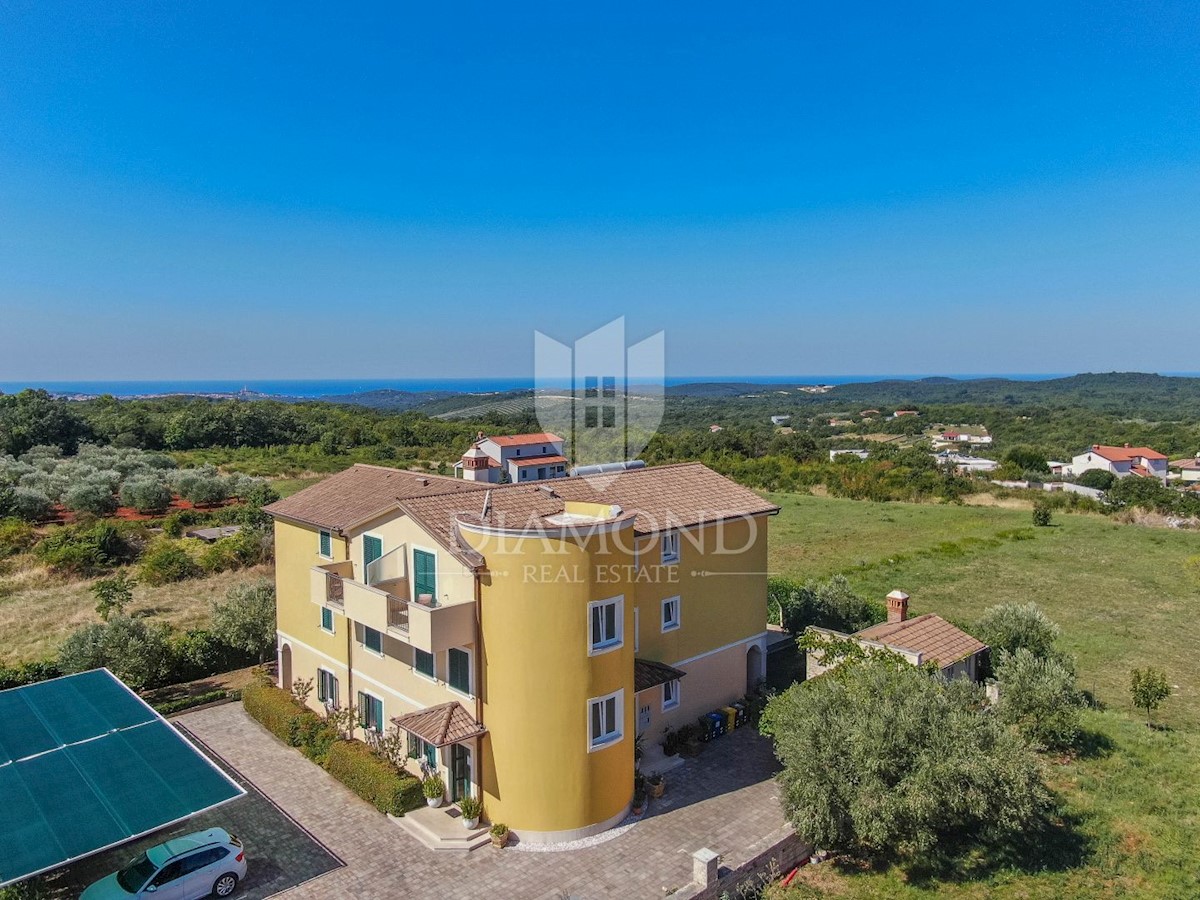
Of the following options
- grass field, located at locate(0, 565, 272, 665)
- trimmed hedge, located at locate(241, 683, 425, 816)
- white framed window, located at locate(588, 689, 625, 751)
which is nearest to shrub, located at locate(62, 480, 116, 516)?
grass field, located at locate(0, 565, 272, 665)

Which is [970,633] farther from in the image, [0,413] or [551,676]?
[0,413]

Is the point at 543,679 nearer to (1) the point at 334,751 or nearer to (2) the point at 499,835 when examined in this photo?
(2) the point at 499,835

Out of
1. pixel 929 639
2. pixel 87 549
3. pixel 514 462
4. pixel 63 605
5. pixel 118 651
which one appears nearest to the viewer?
pixel 929 639

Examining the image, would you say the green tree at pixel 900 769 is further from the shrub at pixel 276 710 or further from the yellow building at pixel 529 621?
the shrub at pixel 276 710

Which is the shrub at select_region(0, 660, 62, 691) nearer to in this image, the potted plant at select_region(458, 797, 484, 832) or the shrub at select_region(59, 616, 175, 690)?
the shrub at select_region(59, 616, 175, 690)

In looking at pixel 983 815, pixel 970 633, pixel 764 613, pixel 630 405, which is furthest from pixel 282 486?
pixel 983 815

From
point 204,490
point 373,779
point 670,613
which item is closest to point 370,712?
point 373,779

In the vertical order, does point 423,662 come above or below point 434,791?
above
